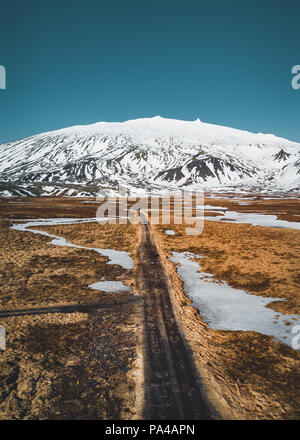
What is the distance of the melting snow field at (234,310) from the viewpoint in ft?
40.7

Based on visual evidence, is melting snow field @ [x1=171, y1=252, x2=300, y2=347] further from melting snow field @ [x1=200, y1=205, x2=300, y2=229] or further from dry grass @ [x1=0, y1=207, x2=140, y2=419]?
melting snow field @ [x1=200, y1=205, x2=300, y2=229]

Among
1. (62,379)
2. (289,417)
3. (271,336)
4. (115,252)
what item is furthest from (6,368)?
(115,252)

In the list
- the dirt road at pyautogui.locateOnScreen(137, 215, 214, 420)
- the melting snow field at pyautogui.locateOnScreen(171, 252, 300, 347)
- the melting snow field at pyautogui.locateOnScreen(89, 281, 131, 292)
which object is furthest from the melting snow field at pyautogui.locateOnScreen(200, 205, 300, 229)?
the dirt road at pyautogui.locateOnScreen(137, 215, 214, 420)

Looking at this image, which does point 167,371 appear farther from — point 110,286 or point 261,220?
point 261,220

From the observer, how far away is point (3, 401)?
7.56 meters

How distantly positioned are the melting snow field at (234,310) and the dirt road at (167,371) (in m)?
2.62

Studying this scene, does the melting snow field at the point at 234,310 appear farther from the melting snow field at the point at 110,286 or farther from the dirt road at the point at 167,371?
the melting snow field at the point at 110,286

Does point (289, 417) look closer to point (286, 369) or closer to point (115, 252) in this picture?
point (286, 369)

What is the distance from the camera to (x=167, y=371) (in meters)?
8.63

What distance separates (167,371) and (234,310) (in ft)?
24.3

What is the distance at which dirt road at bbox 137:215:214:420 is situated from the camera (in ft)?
23.3

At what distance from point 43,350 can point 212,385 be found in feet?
23.0

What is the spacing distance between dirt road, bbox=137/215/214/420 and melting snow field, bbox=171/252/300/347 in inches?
103

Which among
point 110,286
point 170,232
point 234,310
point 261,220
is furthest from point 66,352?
point 261,220
